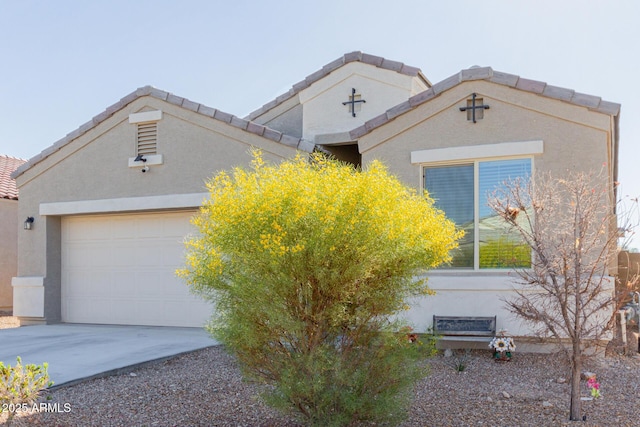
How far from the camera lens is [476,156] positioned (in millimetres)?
8516

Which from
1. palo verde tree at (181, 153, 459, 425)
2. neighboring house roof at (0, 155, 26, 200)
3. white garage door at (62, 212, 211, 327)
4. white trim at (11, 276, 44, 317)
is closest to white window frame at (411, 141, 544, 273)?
palo verde tree at (181, 153, 459, 425)

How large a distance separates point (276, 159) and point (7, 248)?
9.96 meters

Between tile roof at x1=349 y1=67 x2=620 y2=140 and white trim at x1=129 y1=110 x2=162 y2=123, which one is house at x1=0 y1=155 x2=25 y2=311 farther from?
tile roof at x1=349 y1=67 x2=620 y2=140

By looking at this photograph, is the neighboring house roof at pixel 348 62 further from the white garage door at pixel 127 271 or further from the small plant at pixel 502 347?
the small plant at pixel 502 347

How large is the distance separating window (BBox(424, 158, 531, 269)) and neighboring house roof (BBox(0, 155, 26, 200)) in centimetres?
1118

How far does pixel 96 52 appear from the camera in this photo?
12523mm

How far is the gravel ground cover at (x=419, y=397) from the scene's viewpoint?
5484 millimetres

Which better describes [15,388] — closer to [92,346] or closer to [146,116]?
[92,346]

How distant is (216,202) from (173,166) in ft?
21.3

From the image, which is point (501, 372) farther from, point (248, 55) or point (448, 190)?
point (248, 55)

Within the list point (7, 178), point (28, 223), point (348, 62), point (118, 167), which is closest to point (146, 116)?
point (118, 167)

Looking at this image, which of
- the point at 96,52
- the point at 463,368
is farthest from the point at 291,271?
the point at 96,52

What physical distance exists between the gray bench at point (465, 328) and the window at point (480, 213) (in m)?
0.74

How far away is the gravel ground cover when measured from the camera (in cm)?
548
